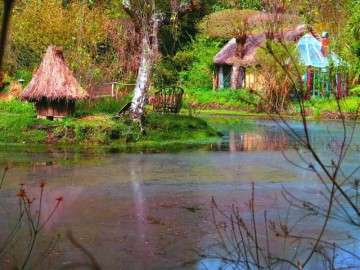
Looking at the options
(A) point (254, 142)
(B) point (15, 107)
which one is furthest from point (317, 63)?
(B) point (15, 107)

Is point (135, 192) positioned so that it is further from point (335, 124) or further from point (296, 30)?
point (296, 30)

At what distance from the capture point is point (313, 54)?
104ft

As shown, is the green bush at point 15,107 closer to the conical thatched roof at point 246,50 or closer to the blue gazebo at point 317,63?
the conical thatched roof at point 246,50

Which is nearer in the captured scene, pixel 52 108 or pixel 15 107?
pixel 52 108

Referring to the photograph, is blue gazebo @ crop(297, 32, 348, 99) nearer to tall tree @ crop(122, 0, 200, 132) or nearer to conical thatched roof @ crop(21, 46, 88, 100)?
tall tree @ crop(122, 0, 200, 132)

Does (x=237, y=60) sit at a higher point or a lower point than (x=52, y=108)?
higher

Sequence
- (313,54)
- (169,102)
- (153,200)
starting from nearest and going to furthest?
(153,200) < (169,102) < (313,54)

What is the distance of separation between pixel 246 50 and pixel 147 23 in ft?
62.0

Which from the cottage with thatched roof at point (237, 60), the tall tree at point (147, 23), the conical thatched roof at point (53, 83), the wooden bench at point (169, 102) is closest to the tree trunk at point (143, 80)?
the tall tree at point (147, 23)

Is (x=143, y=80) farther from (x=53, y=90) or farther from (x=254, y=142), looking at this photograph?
(x=254, y=142)

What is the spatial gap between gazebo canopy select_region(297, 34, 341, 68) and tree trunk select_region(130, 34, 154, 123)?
15.5 metres

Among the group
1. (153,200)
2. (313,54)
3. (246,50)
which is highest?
(246,50)

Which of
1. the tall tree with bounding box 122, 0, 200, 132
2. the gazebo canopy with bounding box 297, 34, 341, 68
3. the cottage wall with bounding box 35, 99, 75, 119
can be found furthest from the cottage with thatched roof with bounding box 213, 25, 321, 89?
the cottage wall with bounding box 35, 99, 75, 119

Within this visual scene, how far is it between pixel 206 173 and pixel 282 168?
141cm
